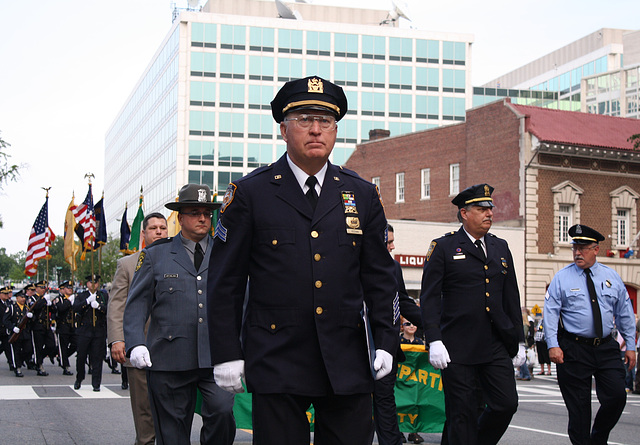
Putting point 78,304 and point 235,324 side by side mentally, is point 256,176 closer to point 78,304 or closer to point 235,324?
point 235,324

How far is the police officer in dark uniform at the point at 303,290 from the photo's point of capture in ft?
13.5

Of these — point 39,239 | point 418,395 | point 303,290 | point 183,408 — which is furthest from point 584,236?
point 39,239

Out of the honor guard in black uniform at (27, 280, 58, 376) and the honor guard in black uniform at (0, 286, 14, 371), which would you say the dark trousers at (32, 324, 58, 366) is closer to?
the honor guard in black uniform at (27, 280, 58, 376)

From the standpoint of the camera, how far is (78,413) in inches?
494

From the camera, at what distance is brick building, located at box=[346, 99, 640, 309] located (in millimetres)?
41281

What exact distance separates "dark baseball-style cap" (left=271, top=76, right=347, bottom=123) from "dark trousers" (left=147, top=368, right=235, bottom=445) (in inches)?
114

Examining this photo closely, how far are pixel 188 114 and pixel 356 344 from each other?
234ft

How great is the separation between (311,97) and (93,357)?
44.3 feet

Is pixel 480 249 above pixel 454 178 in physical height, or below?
below

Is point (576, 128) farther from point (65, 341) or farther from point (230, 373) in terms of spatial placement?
point (230, 373)

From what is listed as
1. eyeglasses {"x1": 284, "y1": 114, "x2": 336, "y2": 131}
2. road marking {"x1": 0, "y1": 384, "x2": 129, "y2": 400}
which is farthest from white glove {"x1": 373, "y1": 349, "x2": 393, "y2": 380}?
road marking {"x1": 0, "y1": 384, "x2": 129, "y2": 400}

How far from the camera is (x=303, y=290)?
165 inches

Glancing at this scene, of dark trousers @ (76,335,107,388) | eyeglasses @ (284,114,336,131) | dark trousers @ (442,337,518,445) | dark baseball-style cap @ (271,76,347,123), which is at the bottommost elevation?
dark trousers @ (76,335,107,388)

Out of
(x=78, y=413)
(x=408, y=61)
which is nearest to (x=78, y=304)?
(x=78, y=413)
